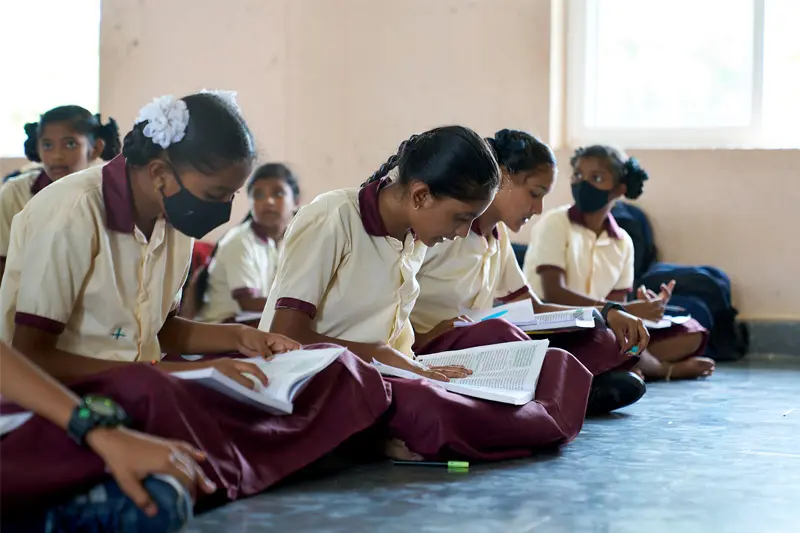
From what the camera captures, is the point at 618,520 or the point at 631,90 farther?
the point at 631,90

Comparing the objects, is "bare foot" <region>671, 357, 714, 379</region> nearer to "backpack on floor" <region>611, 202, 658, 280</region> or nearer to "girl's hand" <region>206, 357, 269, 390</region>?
"backpack on floor" <region>611, 202, 658, 280</region>

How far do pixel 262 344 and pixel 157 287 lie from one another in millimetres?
265

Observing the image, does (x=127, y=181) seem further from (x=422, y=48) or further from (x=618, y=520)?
(x=422, y=48)

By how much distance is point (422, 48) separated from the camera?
5234mm

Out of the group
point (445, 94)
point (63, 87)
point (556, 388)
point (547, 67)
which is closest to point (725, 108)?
point (547, 67)

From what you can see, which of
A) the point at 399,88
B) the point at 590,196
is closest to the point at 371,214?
the point at 590,196

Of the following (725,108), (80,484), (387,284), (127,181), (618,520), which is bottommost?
(618,520)

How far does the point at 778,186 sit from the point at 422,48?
6.01 feet

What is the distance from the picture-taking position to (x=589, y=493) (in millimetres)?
2014

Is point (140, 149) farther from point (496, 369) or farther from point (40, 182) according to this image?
point (40, 182)

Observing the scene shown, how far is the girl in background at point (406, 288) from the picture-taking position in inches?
87.7

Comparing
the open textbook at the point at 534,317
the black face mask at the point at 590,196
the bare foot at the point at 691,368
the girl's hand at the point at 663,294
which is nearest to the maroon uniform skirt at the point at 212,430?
the open textbook at the point at 534,317

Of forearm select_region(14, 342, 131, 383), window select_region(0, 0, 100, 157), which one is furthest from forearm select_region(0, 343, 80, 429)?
window select_region(0, 0, 100, 157)

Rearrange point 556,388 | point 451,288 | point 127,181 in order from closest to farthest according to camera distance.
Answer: point 127,181, point 556,388, point 451,288
